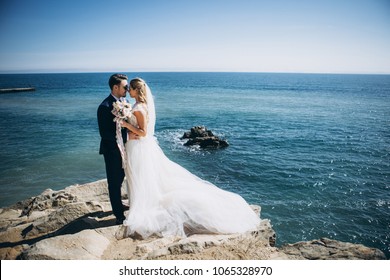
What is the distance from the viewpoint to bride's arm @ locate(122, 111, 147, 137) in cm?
457

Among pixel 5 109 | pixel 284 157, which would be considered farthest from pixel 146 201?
pixel 5 109

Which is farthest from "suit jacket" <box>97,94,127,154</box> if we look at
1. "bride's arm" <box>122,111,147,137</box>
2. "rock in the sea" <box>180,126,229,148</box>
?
"rock in the sea" <box>180,126,229,148</box>

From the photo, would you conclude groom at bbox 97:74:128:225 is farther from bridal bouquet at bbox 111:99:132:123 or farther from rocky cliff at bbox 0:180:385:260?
rocky cliff at bbox 0:180:385:260

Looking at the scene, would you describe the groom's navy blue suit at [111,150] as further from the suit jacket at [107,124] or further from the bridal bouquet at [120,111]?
the bridal bouquet at [120,111]

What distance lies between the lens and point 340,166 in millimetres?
17906

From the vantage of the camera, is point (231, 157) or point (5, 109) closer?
point (231, 157)

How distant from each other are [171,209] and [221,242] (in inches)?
43.4

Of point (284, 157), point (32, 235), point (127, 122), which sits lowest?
point (284, 157)

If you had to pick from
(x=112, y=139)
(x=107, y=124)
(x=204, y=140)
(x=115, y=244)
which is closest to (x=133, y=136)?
(x=112, y=139)

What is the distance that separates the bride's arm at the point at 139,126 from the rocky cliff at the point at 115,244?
1.87 metres

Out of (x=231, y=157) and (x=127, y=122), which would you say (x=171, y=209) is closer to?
(x=127, y=122)

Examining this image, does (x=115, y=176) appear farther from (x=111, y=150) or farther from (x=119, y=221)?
(x=119, y=221)

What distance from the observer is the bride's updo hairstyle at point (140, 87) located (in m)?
4.53
